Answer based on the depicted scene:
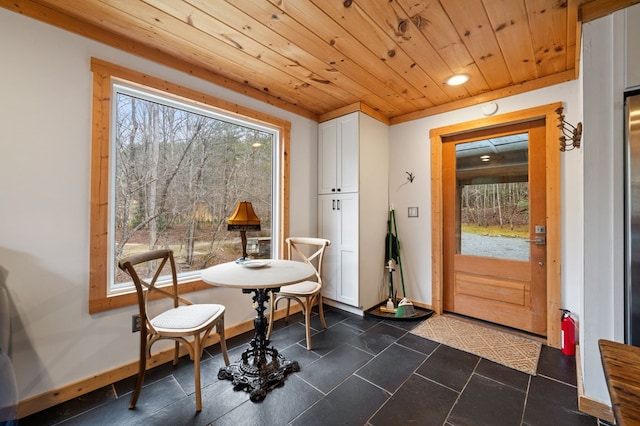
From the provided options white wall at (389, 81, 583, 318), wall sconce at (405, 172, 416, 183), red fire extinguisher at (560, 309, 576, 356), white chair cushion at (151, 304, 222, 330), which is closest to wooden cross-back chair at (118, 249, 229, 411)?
white chair cushion at (151, 304, 222, 330)

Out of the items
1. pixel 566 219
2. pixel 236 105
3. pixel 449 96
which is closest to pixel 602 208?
pixel 566 219

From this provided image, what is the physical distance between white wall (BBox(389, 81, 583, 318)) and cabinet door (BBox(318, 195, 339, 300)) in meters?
0.84

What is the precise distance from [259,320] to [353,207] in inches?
62.6

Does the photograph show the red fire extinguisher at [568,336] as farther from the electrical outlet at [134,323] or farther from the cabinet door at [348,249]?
the electrical outlet at [134,323]

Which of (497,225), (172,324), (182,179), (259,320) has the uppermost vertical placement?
(182,179)

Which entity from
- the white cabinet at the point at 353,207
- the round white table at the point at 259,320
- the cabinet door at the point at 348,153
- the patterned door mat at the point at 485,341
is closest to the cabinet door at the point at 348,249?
the white cabinet at the point at 353,207

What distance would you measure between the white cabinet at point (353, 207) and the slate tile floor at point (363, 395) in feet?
3.01

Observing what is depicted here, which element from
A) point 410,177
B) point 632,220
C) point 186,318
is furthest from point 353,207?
point 632,220

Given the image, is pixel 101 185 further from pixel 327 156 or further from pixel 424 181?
pixel 424 181

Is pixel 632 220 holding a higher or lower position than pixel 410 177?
lower

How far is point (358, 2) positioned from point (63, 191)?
218cm

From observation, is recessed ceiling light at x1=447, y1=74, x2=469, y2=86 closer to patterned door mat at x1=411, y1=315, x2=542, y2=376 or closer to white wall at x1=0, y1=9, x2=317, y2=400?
patterned door mat at x1=411, y1=315, x2=542, y2=376

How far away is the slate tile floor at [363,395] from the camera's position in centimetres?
154

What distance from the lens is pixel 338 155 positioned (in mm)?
3205
